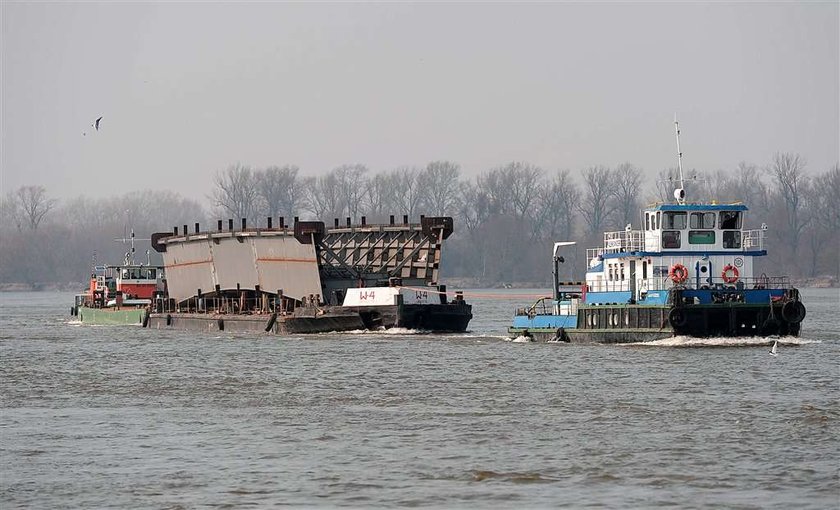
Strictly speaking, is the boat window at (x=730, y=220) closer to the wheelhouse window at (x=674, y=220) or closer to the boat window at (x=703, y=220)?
the boat window at (x=703, y=220)

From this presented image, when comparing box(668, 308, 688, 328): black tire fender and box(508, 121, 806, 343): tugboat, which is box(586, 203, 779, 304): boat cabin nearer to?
box(508, 121, 806, 343): tugboat

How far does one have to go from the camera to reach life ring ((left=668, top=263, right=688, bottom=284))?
156 ft

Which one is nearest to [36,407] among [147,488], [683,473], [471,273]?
[147,488]

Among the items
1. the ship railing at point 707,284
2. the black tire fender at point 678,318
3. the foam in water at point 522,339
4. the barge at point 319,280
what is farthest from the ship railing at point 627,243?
the barge at point 319,280

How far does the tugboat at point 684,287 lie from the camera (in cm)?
4700

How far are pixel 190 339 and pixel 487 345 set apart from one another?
56.8 ft

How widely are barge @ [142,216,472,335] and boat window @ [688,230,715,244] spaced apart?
14575 mm

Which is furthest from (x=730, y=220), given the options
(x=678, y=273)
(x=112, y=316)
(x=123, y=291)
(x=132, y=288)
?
(x=132, y=288)

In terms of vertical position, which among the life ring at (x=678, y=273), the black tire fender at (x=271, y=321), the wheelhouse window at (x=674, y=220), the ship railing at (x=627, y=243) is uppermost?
the wheelhouse window at (x=674, y=220)

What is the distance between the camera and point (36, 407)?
113 feet

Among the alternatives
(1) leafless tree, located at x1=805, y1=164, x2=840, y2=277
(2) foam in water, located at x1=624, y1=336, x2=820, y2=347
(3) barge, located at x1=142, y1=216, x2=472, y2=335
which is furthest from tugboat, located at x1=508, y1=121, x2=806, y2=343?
(1) leafless tree, located at x1=805, y1=164, x2=840, y2=277

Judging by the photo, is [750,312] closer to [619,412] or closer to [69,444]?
[619,412]

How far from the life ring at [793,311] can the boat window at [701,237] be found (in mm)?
3579

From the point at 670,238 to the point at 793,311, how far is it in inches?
188
